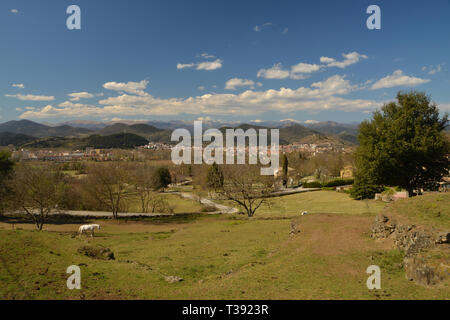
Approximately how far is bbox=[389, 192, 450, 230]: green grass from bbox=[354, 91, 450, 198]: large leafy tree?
13256mm

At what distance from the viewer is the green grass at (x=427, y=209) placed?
11834 mm

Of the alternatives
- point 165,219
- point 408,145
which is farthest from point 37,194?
point 408,145

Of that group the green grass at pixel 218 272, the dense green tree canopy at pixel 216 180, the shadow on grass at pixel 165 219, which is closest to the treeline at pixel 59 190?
the shadow on grass at pixel 165 219

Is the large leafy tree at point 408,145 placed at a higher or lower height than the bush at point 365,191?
higher

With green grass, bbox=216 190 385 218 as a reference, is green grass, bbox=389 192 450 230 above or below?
above

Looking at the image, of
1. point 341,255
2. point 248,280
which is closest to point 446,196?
point 341,255

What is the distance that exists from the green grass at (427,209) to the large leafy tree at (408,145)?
1326cm

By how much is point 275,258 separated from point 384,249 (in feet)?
19.0

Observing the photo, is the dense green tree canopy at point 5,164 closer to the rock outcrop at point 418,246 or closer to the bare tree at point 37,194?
the bare tree at point 37,194

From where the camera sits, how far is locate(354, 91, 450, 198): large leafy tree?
2600 cm

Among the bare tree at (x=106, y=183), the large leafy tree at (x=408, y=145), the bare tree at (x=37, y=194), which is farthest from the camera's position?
the bare tree at (x=106, y=183)

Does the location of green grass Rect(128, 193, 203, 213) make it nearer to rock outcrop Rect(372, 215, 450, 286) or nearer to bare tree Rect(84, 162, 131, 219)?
bare tree Rect(84, 162, 131, 219)

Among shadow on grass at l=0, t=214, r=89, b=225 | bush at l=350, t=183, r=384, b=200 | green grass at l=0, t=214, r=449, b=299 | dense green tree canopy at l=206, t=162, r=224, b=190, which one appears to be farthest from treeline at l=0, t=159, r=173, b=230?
bush at l=350, t=183, r=384, b=200
